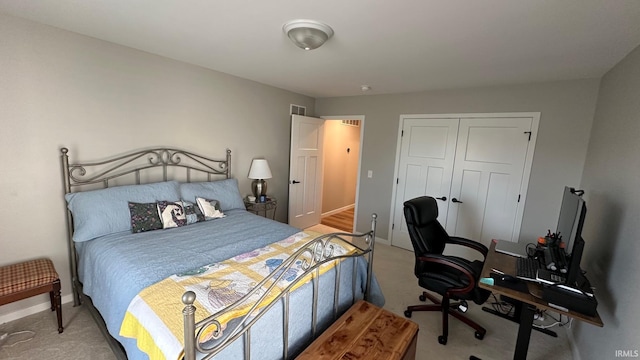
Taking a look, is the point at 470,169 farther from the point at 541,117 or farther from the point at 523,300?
the point at 523,300

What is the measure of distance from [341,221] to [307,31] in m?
4.22

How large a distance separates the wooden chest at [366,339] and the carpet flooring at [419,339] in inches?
26.6

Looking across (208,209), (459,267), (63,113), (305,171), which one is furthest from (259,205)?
(459,267)

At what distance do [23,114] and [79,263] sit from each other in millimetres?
1279

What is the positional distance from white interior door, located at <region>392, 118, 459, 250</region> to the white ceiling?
0.90m

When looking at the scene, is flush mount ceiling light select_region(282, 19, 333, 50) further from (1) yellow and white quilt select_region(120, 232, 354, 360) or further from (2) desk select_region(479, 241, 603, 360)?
(2) desk select_region(479, 241, 603, 360)

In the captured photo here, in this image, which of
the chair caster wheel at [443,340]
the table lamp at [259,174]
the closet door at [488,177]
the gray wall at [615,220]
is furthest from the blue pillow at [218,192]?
the gray wall at [615,220]

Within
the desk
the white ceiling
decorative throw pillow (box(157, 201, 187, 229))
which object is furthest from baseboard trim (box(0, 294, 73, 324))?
the desk

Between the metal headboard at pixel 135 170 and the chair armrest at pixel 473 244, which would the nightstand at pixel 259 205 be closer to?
the metal headboard at pixel 135 170

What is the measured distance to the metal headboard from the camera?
242cm

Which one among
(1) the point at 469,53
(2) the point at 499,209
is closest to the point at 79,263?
(1) the point at 469,53

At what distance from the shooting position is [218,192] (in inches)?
126

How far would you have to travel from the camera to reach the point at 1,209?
211cm

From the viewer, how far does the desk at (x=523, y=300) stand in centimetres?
150
